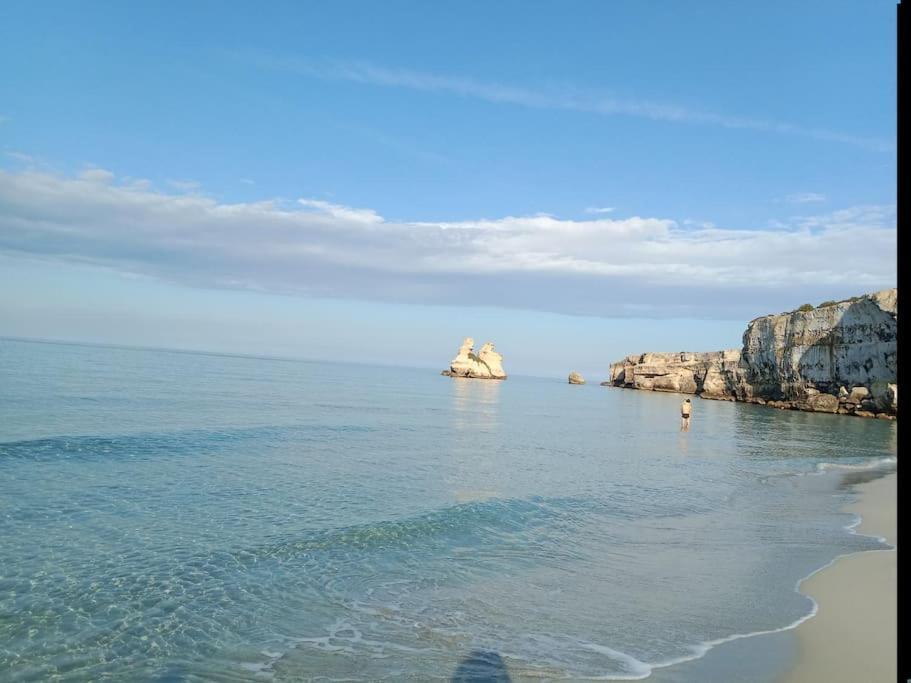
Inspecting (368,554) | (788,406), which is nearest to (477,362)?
(788,406)

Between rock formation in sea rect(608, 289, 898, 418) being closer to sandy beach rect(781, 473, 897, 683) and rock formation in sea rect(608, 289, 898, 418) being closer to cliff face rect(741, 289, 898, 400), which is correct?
cliff face rect(741, 289, 898, 400)

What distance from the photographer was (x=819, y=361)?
72.5 metres

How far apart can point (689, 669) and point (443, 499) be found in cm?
901

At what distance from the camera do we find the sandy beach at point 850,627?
22.5 ft

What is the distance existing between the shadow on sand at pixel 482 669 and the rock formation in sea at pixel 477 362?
148 meters

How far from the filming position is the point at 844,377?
69.2m

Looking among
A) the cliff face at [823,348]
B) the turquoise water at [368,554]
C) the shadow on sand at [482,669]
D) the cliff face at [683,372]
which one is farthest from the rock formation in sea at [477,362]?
the shadow on sand at [482,669]

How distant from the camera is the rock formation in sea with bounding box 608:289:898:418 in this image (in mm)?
62531

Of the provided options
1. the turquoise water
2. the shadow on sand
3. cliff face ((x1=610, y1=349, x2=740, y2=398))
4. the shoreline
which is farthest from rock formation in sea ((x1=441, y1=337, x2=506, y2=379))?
the shadow on sand

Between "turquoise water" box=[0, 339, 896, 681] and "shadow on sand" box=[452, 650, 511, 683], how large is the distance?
11 cm

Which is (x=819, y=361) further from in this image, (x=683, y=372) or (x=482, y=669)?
(x=482, y=669)

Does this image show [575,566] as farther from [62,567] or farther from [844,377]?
[844,377]

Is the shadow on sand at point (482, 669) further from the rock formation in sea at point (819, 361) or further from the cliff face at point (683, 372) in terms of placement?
the cliff face at point (683, 372)

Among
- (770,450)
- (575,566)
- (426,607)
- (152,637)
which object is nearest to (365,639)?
(426,607)
